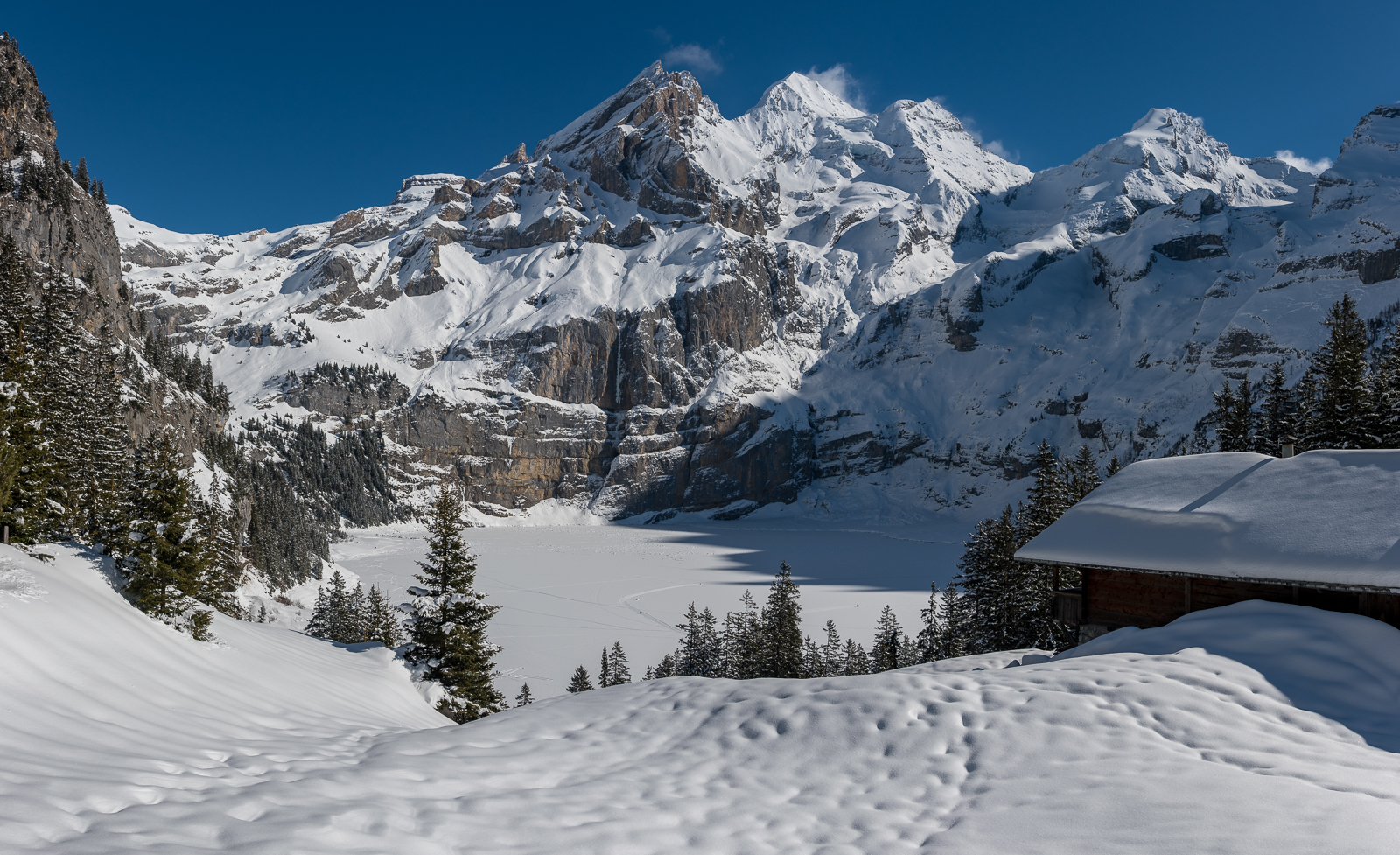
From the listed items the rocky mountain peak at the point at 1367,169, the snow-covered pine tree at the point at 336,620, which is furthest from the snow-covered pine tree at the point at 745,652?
the rocky mountain peak at the point at 1367,169

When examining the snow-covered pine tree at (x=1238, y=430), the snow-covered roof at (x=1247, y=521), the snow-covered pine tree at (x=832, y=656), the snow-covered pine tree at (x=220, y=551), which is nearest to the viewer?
the snow-covered roof at (x=1247, y=521)

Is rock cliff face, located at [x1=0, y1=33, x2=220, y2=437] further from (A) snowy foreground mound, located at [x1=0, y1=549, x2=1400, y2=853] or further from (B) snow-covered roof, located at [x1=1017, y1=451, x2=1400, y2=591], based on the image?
(B) snow-covered roof, located at [x1=1017, y1=451, x2=1400, y2=591]

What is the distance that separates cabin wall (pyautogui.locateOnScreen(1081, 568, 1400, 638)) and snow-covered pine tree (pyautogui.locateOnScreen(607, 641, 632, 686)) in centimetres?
2890

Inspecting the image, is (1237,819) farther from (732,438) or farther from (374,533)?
(732,438)

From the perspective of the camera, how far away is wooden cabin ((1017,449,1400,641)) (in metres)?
11.0

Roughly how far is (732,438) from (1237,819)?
17886cm

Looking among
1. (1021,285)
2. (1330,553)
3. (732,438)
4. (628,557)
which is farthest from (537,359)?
(1330,553)

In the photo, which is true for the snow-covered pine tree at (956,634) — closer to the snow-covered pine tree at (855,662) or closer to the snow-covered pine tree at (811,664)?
the snow-covered pine tree at (855,662)

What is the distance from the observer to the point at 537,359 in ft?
611

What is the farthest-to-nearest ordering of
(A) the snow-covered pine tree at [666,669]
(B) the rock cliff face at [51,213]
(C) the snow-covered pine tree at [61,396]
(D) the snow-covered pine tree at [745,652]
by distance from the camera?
(B) the rock cliff face at [51,213], (A) the snow-covered pine tree at [666,669], (D) the snow-covered pine tree at [745,652], (C) the snow-covered pine tree at [61,396]

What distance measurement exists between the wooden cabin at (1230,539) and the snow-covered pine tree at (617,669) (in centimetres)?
2851

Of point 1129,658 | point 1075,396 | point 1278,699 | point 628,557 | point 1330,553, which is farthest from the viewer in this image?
point 1075,396

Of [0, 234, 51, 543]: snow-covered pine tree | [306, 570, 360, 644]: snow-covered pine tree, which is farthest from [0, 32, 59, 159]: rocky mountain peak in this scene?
[0, 234, 51, 543]: snow-covered pine tree

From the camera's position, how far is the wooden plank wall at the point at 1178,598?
10.7 m
